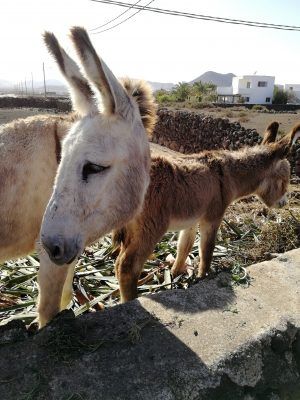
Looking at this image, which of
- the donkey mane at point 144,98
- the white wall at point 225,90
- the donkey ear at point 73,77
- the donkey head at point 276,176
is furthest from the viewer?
the white wall at point 225,90

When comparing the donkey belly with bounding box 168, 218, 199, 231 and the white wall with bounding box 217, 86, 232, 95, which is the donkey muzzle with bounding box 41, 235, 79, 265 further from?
the white wall with bounding box 217, 86, 232, 95

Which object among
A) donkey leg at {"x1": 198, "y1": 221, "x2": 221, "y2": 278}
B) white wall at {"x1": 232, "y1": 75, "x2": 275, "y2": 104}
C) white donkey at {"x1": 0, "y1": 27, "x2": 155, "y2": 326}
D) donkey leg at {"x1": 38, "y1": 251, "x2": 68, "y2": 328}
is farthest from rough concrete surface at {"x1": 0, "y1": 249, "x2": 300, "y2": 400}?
white wall at {"x1": 232, "y1": 75, "x2": 275, "y2": 104}

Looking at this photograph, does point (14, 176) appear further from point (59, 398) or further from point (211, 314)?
point (211, 314)

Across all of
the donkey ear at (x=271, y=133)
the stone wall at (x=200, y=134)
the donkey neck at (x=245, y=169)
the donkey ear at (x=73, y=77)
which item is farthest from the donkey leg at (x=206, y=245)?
the stone wall at (x=200, y=134)

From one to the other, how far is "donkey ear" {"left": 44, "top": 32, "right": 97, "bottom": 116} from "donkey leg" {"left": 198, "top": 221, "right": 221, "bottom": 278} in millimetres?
2543

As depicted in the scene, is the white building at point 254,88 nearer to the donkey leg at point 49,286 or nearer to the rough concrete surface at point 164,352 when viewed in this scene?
the rough concrete surface at point 164,352

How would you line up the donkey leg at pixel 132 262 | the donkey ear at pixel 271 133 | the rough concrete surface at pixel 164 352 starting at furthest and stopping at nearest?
1. the donkey ear at pixel 271 133
2. the donkey leg at pixel 132 262
3. the rough concrete surface at pixel 164 352

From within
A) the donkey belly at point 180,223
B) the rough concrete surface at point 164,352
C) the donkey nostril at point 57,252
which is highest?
the donkey nostril at point 57,252

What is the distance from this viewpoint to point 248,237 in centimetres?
541

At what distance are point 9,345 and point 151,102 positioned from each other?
74.0 inches

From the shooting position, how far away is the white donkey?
192 cm

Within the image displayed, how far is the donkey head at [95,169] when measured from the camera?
1882mm

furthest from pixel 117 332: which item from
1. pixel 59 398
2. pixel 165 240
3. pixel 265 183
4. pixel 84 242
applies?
pixel 265 183

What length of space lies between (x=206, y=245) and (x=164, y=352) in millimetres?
2113
